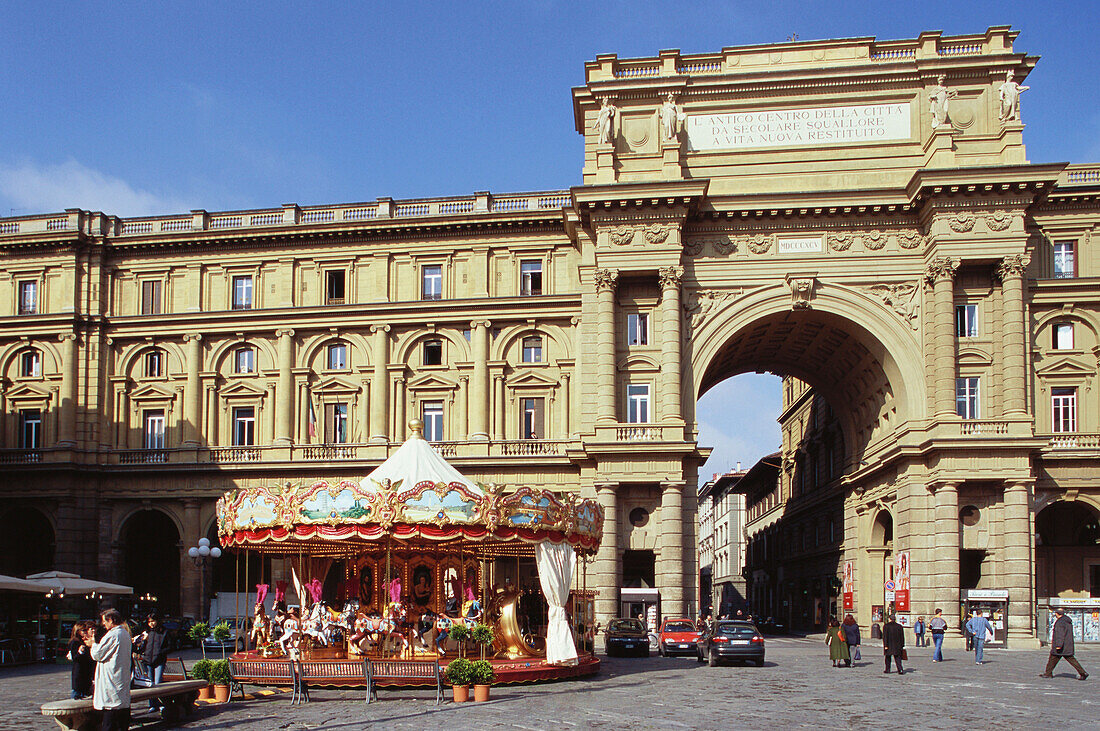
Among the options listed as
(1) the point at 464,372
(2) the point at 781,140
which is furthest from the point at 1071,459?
(1) the point at 464,372

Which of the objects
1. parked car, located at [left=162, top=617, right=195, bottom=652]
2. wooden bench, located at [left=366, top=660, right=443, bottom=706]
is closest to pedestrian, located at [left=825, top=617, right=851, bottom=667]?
wooden bench, located at [left=366, top=660, right=443, bottom=706]

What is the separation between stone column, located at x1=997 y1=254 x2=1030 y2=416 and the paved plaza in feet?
49.0

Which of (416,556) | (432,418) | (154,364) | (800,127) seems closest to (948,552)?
(800,127)

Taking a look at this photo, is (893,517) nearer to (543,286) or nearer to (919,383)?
(919,383)

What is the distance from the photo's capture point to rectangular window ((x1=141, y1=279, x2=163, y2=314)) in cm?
5725

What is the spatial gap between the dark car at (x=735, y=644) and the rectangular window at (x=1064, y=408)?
856 inches

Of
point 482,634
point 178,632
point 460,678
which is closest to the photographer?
point 460,678

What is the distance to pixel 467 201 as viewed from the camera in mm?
55969

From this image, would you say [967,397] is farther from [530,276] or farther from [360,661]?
[360,661]

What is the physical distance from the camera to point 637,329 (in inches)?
1975

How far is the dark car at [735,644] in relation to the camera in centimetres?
3541

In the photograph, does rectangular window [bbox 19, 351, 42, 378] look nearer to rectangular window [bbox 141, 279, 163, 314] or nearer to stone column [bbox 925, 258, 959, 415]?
rectangular window [bbox 141, 279, 163, 314]

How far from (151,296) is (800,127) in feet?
105

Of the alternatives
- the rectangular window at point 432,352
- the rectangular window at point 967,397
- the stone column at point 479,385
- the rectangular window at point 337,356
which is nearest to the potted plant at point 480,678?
the stone column at point 479,385
